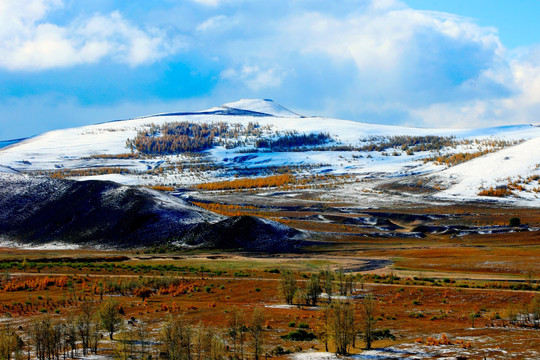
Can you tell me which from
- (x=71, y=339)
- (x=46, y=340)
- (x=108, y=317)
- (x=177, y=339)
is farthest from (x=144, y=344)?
(x=46, y=340)

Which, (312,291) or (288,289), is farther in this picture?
(288,289)

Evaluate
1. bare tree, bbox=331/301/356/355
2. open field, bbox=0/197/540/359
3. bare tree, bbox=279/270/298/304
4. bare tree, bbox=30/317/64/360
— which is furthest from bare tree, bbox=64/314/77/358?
bare tree, bbox=279/270/298/304

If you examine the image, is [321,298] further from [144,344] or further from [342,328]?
[144,344]

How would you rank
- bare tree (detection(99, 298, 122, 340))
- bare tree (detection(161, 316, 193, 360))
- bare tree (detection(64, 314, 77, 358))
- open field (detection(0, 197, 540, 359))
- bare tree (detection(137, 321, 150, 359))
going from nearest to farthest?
1. bare tree (detection(161, 316, 193, 360))
2. bare tree (detection(137, 321, 150, 359))
3. bare tree (detection(64, 314, 77, 358))
4. open field (detection(0, 197, 540, 359))
5. bare tree (detection(99, 298, 122, 340))

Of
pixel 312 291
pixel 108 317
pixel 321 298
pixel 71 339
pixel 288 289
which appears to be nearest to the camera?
pixel 71 339

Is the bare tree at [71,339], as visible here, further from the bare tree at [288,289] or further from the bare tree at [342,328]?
the bare tree at [288,289]

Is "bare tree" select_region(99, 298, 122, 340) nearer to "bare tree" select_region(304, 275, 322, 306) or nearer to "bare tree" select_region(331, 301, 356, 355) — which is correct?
"bare tree" select_region(331, 301, 356, 355)

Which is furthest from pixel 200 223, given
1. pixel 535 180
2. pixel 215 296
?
pixel 535 180

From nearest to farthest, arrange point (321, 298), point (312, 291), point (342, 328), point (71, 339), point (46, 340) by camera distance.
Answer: point (46, 340) → point (342, 328) → point (71, 339) → point (312, 291) → point (321, 298)

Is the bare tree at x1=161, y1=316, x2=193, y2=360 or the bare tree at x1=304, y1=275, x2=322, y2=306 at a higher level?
the bare tree at x1=161, y1=316, x2=193, y2=360

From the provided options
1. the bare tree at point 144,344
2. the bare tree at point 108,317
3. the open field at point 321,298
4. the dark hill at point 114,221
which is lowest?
the open field at point 321,298

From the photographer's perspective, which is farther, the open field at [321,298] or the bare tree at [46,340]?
the open field at [321,298]

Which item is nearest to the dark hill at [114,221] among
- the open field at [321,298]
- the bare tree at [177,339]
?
the open field at [321,298]

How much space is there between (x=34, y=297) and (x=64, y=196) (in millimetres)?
77987
